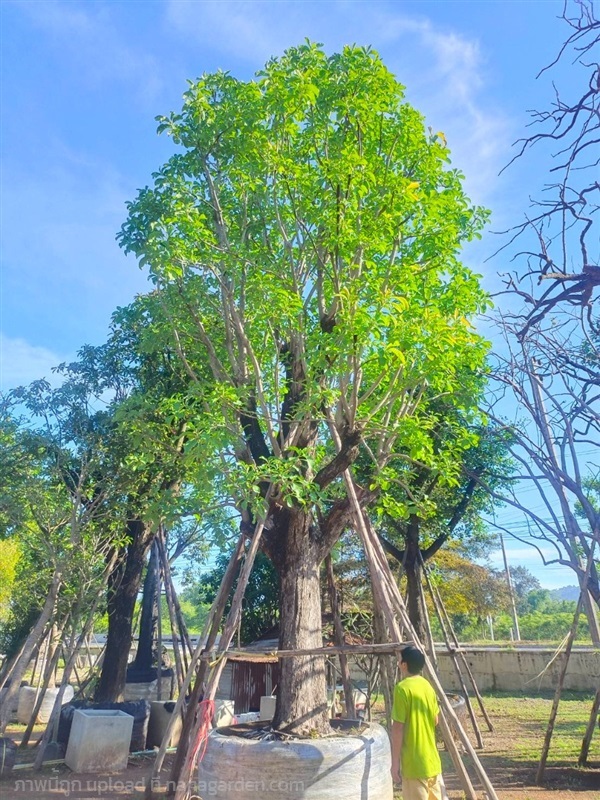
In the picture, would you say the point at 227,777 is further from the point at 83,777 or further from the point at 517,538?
the point at 83,777

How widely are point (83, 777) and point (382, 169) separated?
9239 mm

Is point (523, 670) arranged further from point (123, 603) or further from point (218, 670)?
point (218, 670)

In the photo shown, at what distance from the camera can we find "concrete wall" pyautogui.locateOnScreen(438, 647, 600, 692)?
17516 millimetres

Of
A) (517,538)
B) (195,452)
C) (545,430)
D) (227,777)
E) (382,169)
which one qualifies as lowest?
(227,777)

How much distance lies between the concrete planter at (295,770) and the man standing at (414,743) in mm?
808

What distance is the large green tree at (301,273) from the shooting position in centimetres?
621

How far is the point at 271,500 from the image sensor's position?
6828 mm

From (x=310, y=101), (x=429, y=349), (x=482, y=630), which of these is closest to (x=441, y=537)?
(x=429, y=349)

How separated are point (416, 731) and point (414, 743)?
0.09 meters

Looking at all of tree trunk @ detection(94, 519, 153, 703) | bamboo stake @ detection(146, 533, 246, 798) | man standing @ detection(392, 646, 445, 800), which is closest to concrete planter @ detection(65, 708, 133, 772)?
tree trunk @ detection(94, 519, 153, 703)

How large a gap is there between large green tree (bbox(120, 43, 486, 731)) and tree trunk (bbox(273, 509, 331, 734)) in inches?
0.7

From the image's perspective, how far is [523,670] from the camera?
18.5 metres

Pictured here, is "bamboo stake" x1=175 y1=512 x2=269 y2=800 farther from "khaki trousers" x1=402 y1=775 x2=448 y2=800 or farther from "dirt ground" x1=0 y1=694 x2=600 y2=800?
"khaki trousers" x1=402 y1=775 x2=448 y2=800

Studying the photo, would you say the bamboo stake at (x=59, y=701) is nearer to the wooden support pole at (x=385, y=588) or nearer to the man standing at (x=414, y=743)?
the wooden support pole at (x=385, y=588)
